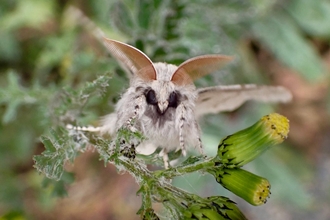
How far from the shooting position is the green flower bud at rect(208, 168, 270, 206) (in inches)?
70.2

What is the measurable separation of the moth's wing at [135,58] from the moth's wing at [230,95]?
0.32 meters

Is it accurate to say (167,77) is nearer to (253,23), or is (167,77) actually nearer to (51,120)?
(51,120)

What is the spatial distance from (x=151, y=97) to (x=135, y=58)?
0.17 meters

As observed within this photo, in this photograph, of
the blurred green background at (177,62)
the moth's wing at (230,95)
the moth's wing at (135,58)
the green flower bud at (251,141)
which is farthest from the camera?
the blurred green background at (177,62)

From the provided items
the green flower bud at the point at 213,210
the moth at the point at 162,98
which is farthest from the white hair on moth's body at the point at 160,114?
the green flower bud at the point at 213,210

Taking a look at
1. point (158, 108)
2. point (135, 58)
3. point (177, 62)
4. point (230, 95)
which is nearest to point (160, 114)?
point (158, 108)

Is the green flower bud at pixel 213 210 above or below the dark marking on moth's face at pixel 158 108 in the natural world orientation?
below

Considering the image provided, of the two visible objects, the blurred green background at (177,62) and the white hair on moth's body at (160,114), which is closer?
the white hair on moth's body at (160,114)

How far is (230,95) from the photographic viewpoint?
87.4 inches

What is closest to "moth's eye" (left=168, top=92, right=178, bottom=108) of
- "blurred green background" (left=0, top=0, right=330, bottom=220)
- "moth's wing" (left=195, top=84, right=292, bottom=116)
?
"moth's wing" (left=195, top=84, right=292, bottom=116)

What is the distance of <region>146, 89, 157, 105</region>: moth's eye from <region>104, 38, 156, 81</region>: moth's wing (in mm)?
61

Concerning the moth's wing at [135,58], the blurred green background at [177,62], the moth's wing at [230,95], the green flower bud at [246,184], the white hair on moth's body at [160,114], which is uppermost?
the blurred green background at [177,62]

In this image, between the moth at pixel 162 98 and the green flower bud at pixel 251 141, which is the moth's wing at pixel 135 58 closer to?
the moth at pixel 162 98

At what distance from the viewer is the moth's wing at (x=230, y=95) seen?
2.05 m
